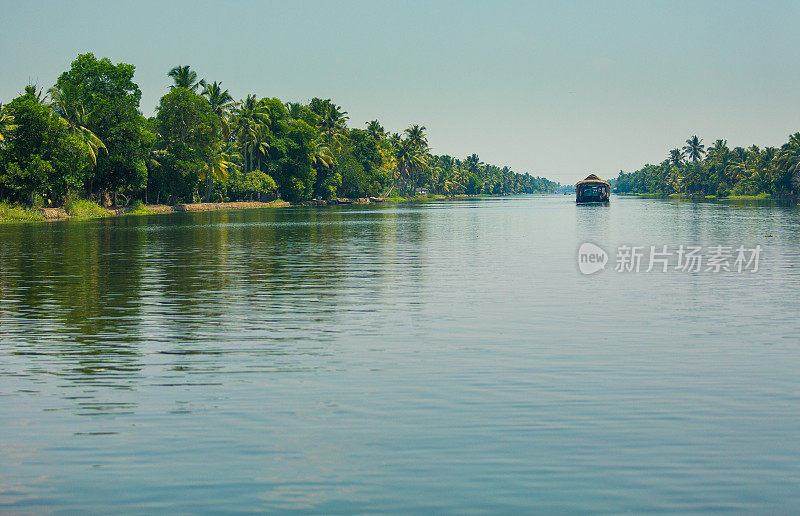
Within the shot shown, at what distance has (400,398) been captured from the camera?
1036 centimetres

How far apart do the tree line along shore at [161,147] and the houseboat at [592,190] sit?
158 feet

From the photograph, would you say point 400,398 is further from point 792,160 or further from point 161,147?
point 792,160

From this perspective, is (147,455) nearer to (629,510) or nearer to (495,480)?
(495,480)

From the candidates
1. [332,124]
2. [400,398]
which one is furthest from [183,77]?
[400,398]

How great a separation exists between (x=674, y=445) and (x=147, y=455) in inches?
211

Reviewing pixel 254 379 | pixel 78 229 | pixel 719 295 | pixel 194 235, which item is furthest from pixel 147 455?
pixel 78 229

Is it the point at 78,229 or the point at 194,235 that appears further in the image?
the point at 78,229

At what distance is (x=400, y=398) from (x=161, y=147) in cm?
9782

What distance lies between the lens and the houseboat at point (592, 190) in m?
174

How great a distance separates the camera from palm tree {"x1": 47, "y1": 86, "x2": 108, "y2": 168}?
8064 cm

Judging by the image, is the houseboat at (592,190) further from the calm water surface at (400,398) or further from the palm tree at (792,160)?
the calm water surface at (400,398)

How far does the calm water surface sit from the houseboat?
154601mm

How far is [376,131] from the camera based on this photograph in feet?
627

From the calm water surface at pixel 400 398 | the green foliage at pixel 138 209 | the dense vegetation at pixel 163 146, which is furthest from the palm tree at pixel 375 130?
the calm water surface at pixel 400 398
